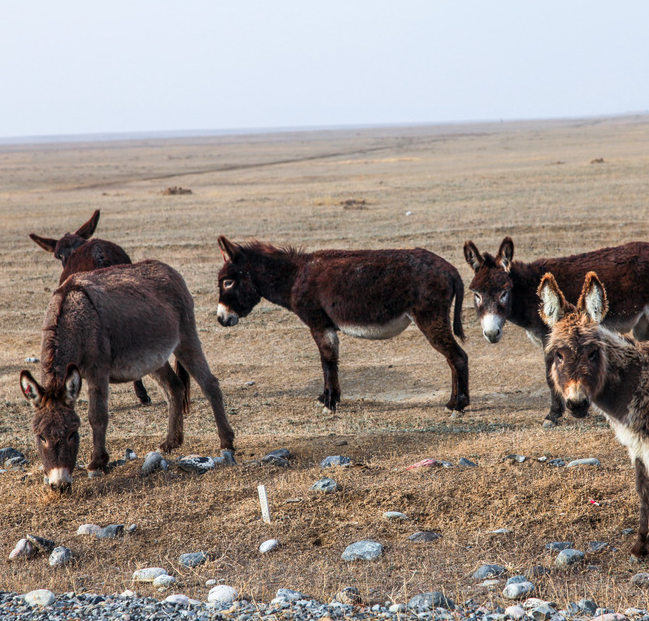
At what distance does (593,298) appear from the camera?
479cm

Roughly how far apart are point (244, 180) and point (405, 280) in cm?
4215

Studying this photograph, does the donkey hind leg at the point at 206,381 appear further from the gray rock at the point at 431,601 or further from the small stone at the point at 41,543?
the gray rock at the point at 431,601

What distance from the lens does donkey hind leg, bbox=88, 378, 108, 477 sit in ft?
22.7

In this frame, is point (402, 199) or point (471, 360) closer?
point (471, 360)

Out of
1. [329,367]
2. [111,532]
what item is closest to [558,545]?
[111,532]

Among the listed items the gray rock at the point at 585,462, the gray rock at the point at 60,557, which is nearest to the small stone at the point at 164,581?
the gray rock at the point at 60,557

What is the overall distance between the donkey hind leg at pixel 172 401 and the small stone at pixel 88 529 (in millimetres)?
2178

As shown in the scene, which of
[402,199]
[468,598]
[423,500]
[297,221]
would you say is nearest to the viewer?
[468,598]

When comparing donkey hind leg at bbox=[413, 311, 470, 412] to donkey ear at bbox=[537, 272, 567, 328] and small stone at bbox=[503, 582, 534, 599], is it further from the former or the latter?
small stone at bbox=[503, 582, 534, 599]

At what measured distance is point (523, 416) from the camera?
914 cm

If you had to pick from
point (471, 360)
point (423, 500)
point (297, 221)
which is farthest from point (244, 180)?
point (423, 500)

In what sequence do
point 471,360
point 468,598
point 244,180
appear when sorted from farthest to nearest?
point 244,180 → point 471,360 → point 468,598

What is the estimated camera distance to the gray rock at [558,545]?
5098mm

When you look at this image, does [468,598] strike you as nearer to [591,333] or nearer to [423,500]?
[423,500]
